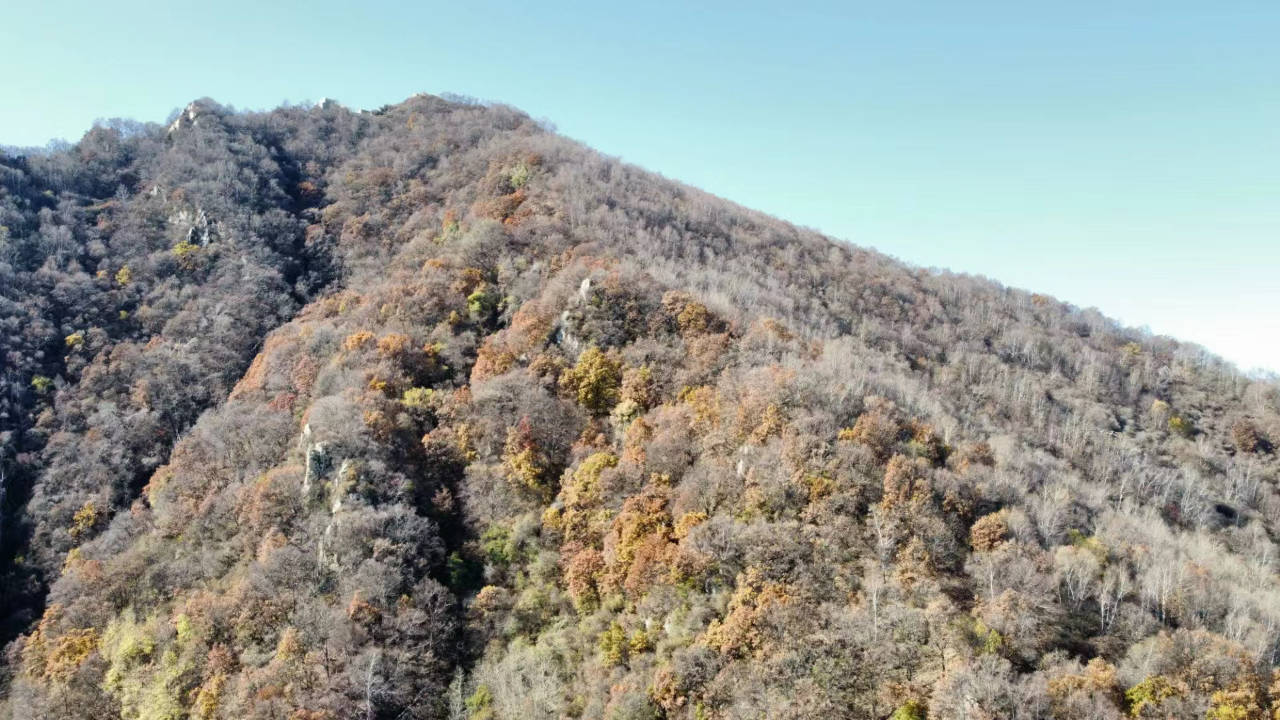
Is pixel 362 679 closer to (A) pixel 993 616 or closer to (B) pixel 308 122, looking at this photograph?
(A) pixel 993 616

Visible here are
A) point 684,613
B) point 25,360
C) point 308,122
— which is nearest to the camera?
point 684,613

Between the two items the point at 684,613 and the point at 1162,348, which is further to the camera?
the point at 1162,348

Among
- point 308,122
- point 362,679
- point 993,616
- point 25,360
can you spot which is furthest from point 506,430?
point 308,122

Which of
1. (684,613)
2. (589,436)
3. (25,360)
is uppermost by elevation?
(589,436)

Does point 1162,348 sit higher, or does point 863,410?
point 1162,348

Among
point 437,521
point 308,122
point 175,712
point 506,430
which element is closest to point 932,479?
point 506,430

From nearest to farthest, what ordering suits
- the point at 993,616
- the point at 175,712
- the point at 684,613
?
the point at 993,616 < the point at 684,613 < the point at 175,712
